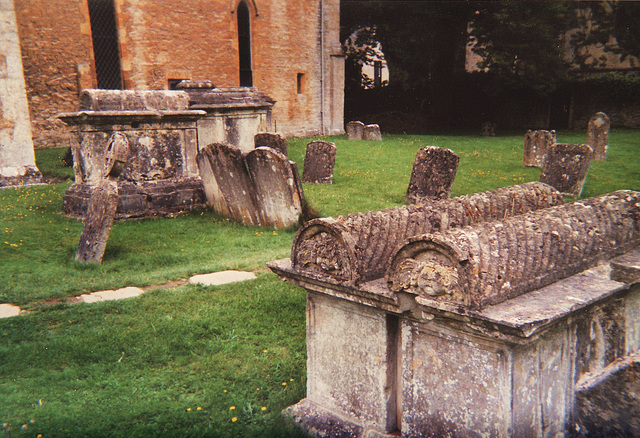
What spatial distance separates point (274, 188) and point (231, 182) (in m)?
0.86

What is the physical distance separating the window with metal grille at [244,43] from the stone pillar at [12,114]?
10.7m

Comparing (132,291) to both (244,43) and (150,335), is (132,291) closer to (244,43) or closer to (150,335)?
(150,335)

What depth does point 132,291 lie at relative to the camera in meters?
5.30

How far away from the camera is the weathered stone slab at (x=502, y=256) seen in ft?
7.50

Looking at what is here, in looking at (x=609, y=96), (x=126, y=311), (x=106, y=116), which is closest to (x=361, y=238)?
(x=126, y=311)

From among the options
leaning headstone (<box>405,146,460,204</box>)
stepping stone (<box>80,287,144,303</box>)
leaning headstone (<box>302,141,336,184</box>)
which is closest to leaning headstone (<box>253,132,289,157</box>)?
leaning headstone (<box>302,141,336,184</box>)

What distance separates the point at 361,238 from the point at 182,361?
1.81 metres

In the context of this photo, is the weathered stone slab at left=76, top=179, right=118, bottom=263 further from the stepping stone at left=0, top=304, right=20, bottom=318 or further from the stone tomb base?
the stone tomb base

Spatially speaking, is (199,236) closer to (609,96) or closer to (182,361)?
(182,361)

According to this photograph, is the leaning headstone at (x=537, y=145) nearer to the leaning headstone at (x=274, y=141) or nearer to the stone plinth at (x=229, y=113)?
the leaning headstone at (x=274, y=141)

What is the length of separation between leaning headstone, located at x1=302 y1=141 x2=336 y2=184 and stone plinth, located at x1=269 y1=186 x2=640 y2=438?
304 inches

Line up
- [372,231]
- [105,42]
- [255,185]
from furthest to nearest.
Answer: [105,42], [255,185], [372,231]

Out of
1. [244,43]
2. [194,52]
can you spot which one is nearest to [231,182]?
[194,52]

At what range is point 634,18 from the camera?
78.5ft
